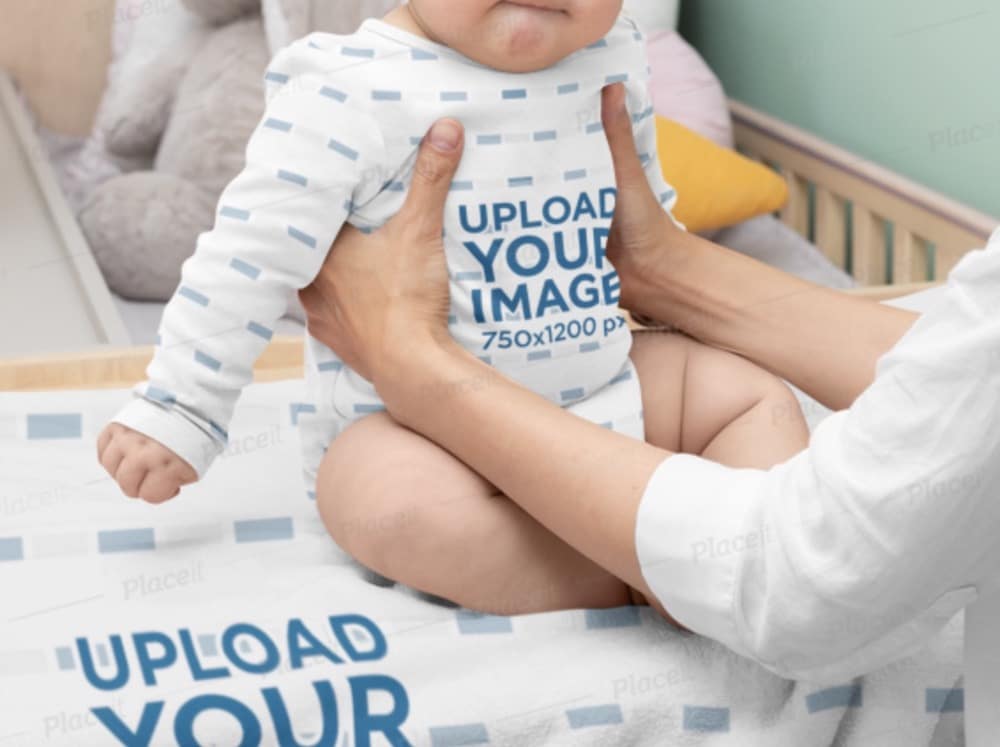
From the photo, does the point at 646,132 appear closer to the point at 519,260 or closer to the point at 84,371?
the point at 519,260

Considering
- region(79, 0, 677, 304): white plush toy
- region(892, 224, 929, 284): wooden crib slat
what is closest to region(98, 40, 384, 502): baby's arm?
region(79, 0, 677, 304): white plush toy

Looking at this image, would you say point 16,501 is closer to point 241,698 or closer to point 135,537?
point 135,537

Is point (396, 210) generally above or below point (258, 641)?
above

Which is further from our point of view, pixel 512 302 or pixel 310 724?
pixel 512 302

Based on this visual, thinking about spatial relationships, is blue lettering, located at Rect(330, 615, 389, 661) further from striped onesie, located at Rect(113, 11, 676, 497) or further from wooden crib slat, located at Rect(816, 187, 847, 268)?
wooden crib slat, located at Rect(816, 187, 847, 268)

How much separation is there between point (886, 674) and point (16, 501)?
63cm

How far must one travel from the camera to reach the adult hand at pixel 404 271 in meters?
0.85

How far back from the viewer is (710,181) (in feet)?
5.73

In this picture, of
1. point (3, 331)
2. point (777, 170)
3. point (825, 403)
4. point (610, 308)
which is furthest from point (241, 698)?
point (777, 170)

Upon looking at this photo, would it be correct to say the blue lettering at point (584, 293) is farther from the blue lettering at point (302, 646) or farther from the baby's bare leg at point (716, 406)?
the blue lettering at point (302, 646)

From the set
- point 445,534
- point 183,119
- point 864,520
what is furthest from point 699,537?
point 183,119

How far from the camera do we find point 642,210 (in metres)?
0.97

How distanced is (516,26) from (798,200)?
1.14 meters

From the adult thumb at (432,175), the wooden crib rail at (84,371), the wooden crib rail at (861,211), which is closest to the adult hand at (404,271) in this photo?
the adult thumb at (432,175)
